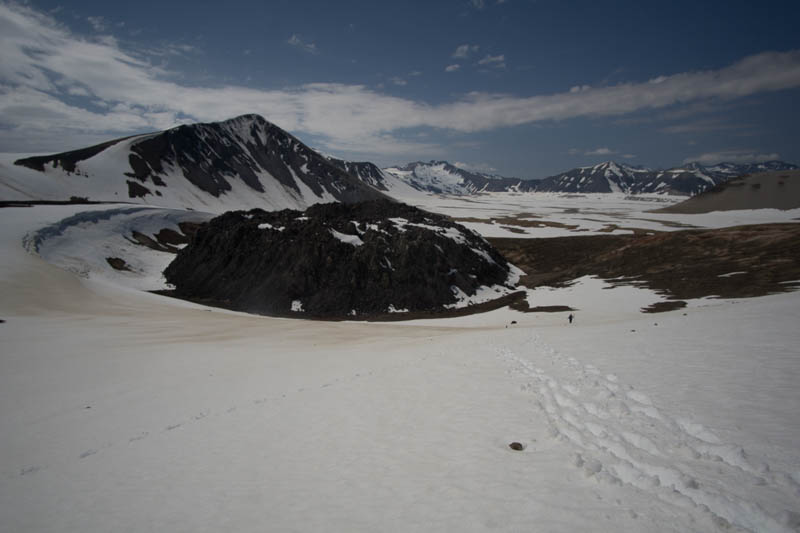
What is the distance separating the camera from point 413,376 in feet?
39.1

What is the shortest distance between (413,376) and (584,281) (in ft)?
147

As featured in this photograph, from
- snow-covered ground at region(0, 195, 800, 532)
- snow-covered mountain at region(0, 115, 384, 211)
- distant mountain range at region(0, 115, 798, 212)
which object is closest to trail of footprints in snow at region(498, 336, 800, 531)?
snow-covered ground at region(0, 195, 800, 532)

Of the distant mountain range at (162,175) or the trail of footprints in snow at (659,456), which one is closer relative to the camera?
the trail of footprints in snow at (659,456)

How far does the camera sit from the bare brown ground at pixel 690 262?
109 ft

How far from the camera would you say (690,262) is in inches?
1837

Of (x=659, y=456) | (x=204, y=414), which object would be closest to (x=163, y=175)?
(x=204, y=414)

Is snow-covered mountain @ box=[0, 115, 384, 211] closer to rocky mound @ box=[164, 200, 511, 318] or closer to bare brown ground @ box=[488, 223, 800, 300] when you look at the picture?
rocky mound @ box=[164, 200, 511, 318]

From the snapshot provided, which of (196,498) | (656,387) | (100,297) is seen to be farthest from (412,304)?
→ (196,498)

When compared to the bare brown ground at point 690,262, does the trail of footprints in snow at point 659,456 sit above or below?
below

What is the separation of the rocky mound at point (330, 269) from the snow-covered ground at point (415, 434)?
29.0 meters

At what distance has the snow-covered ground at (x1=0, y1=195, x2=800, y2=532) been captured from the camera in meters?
5.04

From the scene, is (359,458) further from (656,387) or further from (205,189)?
(205,189)

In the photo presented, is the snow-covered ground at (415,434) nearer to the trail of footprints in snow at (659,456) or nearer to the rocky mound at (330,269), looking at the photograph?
the trail of footprints in snow at (659,456)

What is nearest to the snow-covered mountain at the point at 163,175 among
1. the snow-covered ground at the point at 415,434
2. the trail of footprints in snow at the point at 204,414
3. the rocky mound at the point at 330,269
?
the rocky mound at the point at 330,269
